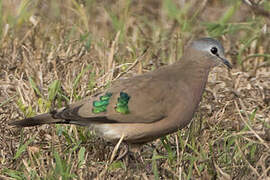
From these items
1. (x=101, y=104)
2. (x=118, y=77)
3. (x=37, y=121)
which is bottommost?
(x=37, y=121)

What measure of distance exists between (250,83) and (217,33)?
2.85 ft

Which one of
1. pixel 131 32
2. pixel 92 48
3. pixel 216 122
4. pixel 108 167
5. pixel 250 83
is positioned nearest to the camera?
→ pixel 108 167

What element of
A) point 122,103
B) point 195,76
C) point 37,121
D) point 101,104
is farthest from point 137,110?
point 37,121

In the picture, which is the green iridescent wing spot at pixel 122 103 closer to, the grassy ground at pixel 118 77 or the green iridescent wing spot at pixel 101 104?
the green iridescent wing spot at pixel 101 104

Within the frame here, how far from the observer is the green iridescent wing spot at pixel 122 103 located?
4207mm

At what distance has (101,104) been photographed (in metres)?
4.24

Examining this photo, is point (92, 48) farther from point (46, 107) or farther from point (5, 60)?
point (46, 107)

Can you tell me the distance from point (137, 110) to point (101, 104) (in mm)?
253

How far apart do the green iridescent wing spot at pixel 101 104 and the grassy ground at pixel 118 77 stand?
294mm

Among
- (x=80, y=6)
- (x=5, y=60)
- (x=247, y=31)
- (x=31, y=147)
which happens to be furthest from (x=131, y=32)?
(x=31, y=147)

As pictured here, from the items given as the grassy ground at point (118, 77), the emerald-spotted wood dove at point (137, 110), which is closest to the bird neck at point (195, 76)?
the emerald-spotted wood dove at point (137, 110)

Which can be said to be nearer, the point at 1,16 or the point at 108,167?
the point at 108,167

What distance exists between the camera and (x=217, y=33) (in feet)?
20.5

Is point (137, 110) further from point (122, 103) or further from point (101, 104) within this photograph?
point (101, 104)
